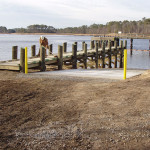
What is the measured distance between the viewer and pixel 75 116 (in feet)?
19.6

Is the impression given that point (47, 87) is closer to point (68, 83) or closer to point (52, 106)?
point (68, 83)

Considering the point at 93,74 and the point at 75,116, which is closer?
the point at 75,116

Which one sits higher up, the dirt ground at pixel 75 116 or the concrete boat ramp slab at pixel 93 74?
the concrete boat ramp slab at pixel 93 74

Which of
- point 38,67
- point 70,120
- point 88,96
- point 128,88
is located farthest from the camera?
point 38,67

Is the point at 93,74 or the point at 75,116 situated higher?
the point at 93,74

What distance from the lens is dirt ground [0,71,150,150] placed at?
15.2 feet

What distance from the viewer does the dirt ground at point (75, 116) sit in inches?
182

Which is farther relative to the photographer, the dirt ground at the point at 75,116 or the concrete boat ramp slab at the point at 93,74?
the concrete boat ramp slab at the point at 93,74

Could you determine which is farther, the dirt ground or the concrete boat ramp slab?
the concrete boat ramp slab

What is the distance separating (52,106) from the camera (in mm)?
6797

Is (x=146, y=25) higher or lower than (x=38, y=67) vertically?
higher

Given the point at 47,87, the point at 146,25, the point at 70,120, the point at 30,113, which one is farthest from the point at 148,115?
the point at 146,25

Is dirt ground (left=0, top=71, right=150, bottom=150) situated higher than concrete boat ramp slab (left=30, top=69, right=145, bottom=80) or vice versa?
concrete boat ramp slab (left=30, top=69, right=145, bottom=80)

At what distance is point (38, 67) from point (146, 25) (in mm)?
167839
